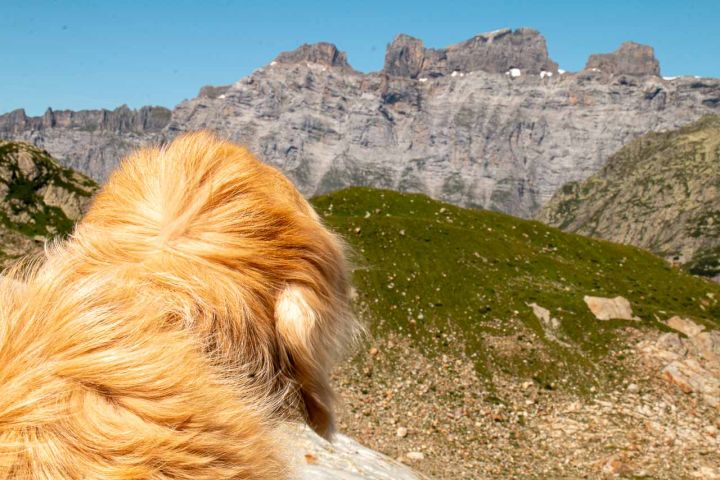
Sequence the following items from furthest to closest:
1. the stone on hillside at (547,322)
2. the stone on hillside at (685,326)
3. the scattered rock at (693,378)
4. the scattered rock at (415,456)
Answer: the stone on hillside at (685,326)
the stone on hillside at (547,322)
the scattered rock at (693,378)
the scattered rock at (415,456)

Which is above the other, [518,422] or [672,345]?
[672,345]

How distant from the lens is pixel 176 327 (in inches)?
59.6

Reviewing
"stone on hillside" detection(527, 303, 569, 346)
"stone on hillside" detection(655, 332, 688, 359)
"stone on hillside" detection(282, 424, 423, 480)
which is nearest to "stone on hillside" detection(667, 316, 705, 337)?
"stone on hillside" detection(655, 332, 688, 359)

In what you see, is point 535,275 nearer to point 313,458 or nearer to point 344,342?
point 313,458

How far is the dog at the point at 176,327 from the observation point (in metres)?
1.17

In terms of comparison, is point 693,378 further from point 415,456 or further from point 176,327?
point 176,327

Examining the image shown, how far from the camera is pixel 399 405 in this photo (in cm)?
1864

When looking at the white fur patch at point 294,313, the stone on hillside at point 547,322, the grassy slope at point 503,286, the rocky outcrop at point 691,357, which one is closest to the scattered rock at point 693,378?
the rocky outcrop at point 691,357

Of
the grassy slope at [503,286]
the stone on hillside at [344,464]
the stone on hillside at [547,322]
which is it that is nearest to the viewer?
the stone on hillside at [344,464]

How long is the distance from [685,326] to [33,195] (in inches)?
3158

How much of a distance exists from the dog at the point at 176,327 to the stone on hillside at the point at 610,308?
23.3 metres

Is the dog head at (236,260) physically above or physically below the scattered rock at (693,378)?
above

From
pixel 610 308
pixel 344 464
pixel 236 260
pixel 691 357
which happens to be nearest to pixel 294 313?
pixel 236 260

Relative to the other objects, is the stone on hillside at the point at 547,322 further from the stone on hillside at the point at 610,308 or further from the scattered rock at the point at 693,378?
the scattered rock at the point at 693,378
